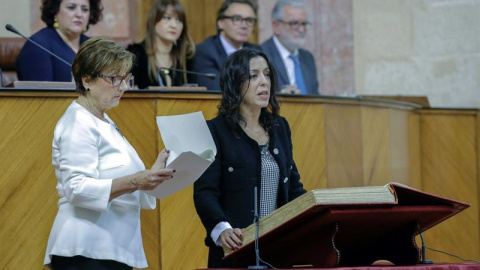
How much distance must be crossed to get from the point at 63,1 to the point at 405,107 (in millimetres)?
2663

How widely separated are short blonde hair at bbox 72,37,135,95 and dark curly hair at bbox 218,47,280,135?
17.4 inches

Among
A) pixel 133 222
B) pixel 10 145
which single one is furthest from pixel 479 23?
pixel 133 222

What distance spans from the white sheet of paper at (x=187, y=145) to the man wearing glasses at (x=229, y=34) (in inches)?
149

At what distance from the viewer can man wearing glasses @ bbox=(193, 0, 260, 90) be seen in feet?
23.4

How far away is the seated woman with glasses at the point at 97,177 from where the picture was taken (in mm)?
3377

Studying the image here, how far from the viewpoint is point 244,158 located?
144 inches

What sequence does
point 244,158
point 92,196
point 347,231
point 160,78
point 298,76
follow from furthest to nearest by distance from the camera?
point 298,76
point 160,78
point 244,158
point 92,196
point 347,231

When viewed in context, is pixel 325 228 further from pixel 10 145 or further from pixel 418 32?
pixel 418 32

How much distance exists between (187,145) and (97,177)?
0.43m

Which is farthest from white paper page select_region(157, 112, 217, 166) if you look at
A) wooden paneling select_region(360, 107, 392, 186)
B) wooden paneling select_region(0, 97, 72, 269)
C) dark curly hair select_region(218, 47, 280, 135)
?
wooden paneling select_region(360, 107, 392, 186)

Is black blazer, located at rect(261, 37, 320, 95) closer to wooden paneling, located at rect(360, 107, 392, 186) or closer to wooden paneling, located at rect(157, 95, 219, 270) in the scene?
wooden paneling, located at rect(360, 107, 392, 186)

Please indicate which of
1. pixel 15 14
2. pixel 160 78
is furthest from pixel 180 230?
pixel 15 14

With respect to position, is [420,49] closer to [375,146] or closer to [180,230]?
[375,146]

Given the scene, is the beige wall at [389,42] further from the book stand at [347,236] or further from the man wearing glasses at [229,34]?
the book stand at [347,236]
